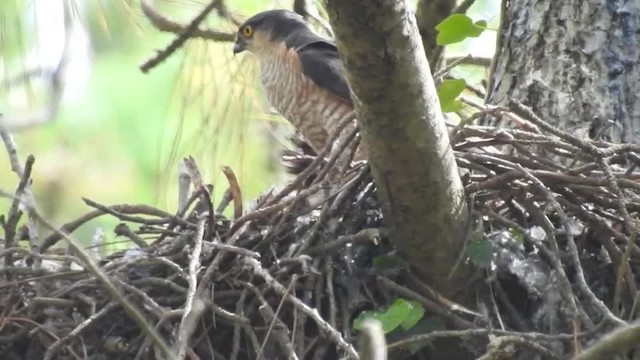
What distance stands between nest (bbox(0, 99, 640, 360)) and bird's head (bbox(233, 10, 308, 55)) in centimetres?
134

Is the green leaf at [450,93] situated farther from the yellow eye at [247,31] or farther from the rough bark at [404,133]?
the yellow eye at [247,31]

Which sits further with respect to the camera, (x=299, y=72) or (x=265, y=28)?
(x=265, y=28)

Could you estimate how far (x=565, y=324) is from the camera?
6.70 feet

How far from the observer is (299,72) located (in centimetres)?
334

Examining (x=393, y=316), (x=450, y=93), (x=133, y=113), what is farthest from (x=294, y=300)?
(x=133, y=113)

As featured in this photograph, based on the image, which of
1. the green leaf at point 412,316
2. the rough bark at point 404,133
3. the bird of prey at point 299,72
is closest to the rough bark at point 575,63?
the bird of prey at point 299,72

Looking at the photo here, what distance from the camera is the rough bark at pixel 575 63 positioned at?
287 centimetres

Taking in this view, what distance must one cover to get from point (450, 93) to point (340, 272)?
1.25 ft

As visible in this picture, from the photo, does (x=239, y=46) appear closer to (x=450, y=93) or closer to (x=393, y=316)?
(x=450, y=93)

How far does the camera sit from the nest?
204cm

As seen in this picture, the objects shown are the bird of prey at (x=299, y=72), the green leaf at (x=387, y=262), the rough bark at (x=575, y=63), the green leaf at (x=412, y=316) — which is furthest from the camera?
the bird of prey at (x=299, y=72)

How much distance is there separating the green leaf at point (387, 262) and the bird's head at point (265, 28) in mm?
1595

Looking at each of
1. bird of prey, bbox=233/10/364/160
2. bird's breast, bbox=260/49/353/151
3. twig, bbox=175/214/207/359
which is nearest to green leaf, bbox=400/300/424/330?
twig, bbox=175/214/207/359

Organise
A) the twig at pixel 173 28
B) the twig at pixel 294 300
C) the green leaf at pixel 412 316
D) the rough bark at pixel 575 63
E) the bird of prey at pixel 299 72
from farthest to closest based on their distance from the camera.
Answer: the bird of prey at pixel 299 72, the rough bark at pixel 575 63, the twig at pixel 173 28, the green leaf at pixel 412 316, the twig at pixel 294 300
